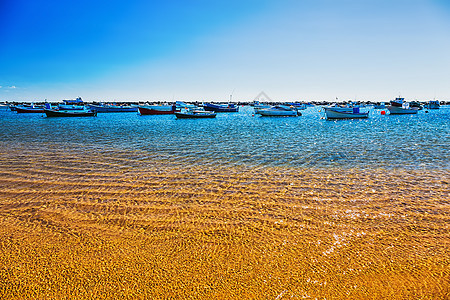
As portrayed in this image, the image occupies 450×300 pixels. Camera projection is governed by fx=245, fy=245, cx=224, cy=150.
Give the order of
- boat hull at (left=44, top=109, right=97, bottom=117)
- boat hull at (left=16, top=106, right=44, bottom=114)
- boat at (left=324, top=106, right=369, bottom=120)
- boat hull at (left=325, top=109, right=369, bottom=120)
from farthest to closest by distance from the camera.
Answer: boat hull at (left=16, top=106, right=44, bottom=114) → boat hull at (left=44, top=109, right=97, bottom=117) → boat hull at (left=325, top=109, right=369, bottom=120) → boat at (left=324, top=106, right=369, bottom=120)

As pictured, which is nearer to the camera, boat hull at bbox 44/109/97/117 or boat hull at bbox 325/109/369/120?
boat hull at bbox 325/109/369/120

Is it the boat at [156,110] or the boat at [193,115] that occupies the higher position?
the boat at [156,110]

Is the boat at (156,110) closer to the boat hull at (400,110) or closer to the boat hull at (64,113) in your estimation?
the boat hull at (64,113)

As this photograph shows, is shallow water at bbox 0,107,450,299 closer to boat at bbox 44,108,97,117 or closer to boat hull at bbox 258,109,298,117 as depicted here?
boat hull at bbox 258,109,298,117

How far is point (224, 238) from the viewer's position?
4949mm

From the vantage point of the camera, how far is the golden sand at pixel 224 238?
3.56 metres

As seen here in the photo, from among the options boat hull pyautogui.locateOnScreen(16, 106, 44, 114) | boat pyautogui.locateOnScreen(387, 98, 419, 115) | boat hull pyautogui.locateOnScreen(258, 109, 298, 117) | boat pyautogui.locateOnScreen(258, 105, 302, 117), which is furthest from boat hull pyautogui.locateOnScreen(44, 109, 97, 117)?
boat pyautogui.locateOnScreen(387, 98, 419, 115)

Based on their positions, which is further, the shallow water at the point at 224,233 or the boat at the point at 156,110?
the boat at the point at 156,110

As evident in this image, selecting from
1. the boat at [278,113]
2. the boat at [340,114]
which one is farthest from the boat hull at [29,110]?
the boat at [340,114]

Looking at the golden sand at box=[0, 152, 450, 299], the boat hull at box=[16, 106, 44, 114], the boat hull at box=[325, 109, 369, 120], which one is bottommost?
the golden sand at box=[0, 152, 450, 299]

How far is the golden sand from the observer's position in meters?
3.56

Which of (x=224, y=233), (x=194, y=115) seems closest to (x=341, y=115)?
(x=194, y=115)

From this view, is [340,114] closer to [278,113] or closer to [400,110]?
[278,113]

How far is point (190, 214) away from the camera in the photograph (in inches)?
239
